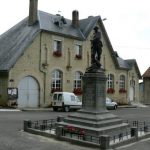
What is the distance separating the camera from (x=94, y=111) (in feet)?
50.0

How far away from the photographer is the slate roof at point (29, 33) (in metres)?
30.9

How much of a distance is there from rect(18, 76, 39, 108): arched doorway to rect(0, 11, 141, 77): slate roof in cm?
255

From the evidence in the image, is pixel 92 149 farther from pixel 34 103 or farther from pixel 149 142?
pixel 34 103

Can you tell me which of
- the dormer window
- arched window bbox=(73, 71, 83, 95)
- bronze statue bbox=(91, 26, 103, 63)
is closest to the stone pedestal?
bronze statue bbox=(91, 26, 103, 63)

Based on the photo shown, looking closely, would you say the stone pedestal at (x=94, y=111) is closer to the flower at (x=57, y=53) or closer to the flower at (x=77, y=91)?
the flower at (x=57, y=53)

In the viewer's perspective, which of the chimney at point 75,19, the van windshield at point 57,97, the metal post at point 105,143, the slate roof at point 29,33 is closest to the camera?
the metal post at point 105,143

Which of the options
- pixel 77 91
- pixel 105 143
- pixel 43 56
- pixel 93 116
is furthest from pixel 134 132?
pixel 77 91

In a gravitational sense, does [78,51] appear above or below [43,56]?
above

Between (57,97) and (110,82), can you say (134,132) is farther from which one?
(110,82)

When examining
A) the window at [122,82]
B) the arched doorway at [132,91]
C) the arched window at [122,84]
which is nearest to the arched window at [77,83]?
the arched window at [122,84]

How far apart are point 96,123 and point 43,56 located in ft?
63.2

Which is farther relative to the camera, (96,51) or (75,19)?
(75,19)

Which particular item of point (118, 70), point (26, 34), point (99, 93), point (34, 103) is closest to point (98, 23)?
point (118, 70)

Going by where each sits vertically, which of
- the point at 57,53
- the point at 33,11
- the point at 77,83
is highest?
the point at 33,11
